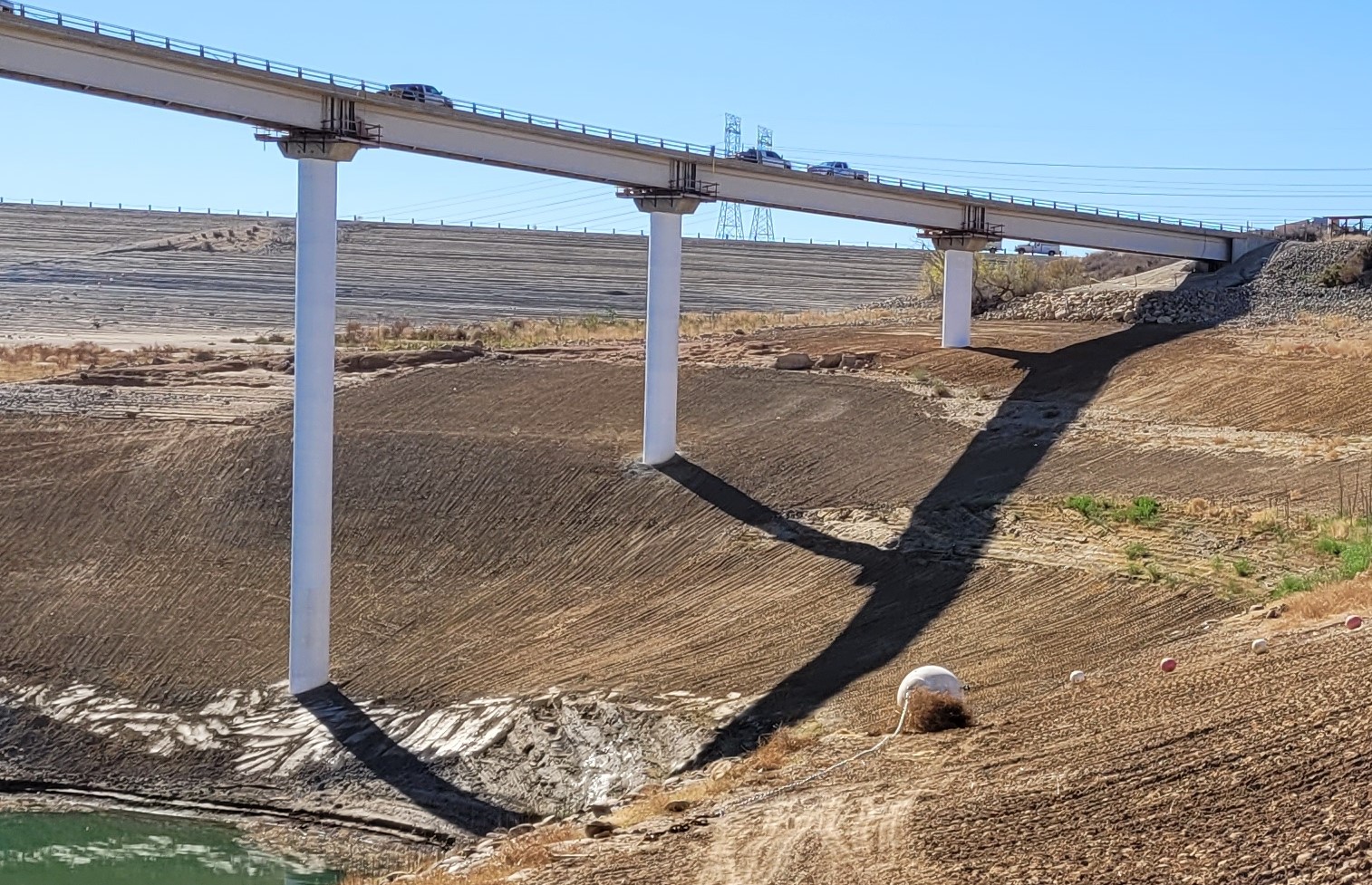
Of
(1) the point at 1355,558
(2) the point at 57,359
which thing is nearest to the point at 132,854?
(1) the point at 1355,558

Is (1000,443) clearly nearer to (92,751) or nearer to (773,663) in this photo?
(773,663)

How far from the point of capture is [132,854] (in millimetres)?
25375

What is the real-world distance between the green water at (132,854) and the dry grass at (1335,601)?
45.4 feet

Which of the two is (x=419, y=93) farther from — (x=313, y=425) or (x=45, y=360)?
(x=45, y=360)

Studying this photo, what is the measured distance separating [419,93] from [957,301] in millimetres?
22329

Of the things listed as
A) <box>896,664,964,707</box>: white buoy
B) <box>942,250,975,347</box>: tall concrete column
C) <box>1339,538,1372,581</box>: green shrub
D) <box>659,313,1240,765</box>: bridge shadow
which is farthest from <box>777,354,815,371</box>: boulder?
<box>896,664,964,707</box>: white buoy

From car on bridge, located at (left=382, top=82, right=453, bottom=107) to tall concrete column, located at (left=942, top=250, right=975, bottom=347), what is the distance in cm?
2072

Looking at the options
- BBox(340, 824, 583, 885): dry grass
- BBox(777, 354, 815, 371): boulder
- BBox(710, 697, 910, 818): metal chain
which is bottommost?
BBox(340, 824, 583, 885): dry grass

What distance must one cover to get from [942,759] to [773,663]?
10.5 meters

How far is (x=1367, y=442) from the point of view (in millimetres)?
36219

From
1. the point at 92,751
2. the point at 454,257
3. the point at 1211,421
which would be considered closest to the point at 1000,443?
the point at 1211,421

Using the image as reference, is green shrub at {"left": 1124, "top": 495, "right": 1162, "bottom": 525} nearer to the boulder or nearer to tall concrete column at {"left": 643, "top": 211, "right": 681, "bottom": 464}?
tall concrete column at {"left": 643, "top": 211, "right": 681, "bottom": 464}

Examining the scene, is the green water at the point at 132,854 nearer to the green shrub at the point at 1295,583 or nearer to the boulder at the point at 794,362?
the green shrub at the point at 1295,583

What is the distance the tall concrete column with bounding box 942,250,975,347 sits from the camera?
170 ft
